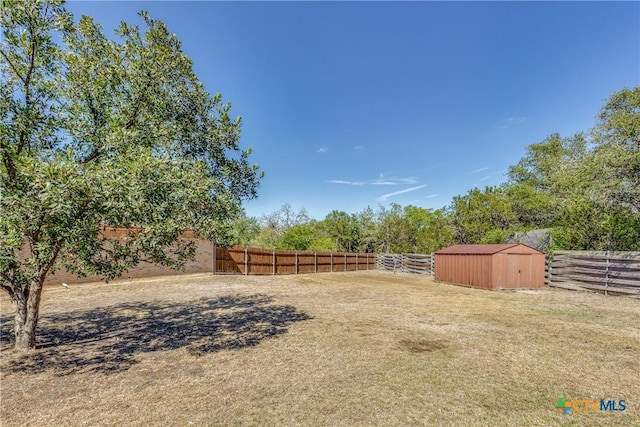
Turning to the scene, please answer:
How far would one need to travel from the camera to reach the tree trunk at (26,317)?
16.2ft

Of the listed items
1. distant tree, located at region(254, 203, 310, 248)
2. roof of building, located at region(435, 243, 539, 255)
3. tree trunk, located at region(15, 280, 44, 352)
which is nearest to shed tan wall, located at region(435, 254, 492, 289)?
roof of building, located at region(435, 243, 539, 255)

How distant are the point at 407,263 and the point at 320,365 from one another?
2004 centimetres

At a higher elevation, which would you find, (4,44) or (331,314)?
(4,44)

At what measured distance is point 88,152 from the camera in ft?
15.8

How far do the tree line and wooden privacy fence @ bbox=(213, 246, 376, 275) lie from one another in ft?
11.3

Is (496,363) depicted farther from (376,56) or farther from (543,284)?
(376,56)

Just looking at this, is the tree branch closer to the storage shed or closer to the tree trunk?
the tree trunk

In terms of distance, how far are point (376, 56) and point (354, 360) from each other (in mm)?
13769

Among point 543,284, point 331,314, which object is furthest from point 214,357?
point 543,284

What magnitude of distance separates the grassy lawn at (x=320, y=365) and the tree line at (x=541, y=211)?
2740 millimetres

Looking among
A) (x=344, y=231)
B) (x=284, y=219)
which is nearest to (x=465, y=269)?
(x=344, y=231)

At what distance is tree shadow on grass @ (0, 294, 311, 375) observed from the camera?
4742 mm

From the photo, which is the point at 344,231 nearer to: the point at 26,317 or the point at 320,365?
the point at 320,365

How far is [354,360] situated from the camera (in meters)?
4.67
